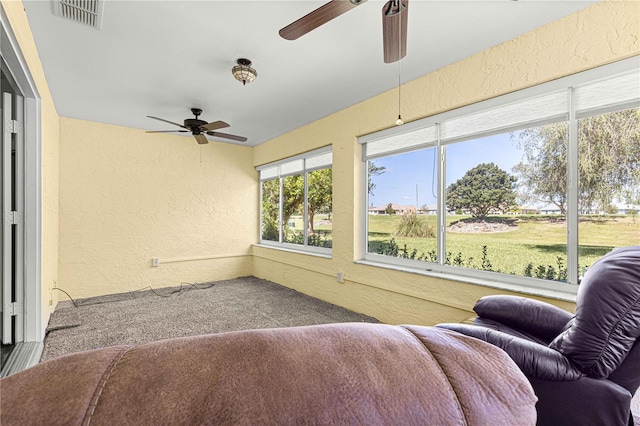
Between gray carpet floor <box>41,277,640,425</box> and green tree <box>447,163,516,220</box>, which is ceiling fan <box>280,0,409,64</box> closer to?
green tree <box>447,163,516,220</box>

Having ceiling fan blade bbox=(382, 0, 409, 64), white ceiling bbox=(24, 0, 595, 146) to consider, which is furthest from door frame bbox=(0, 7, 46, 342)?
ceiling fan blade bbox=(382, 0, 409, 64)

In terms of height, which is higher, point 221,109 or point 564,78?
point 221,109

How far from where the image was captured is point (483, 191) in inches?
102

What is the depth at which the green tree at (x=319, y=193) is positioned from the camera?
4.22 meters

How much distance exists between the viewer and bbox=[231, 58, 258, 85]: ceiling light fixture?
2520 mm

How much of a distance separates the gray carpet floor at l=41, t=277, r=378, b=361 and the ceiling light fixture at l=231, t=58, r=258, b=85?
257 centimetres

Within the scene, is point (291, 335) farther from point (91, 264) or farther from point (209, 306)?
point (91, 264)

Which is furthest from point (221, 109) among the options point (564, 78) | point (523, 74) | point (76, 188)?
point (564, 78)

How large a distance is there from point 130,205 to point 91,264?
100cm

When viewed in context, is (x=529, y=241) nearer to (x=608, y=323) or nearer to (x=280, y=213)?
(x=608, y=323)

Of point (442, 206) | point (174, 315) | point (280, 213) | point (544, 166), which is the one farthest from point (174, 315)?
point (544, 166)

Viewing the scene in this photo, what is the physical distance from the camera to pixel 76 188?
4.00m

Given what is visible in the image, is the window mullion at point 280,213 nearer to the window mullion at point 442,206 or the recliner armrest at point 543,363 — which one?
the window mullion at point 442,206

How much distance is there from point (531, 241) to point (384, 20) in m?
2.07
